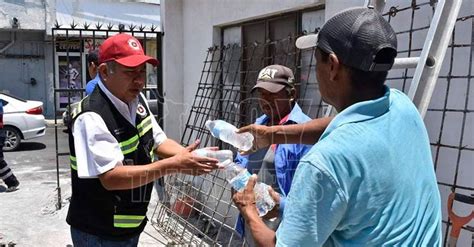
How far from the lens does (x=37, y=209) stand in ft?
19.2

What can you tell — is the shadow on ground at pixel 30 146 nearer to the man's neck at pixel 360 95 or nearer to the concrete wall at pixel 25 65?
the concrete wall at pixel 25 65

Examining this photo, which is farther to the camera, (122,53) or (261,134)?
(261,134)

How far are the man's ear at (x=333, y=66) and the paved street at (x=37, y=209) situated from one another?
3962 millimetres

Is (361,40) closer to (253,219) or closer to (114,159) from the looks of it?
(253,219)

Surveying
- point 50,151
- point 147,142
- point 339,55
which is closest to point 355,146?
point 339,55

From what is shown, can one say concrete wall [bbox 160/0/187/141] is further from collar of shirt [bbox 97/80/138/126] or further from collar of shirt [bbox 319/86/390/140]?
collar of shirt [bbox 319/86/390/140]

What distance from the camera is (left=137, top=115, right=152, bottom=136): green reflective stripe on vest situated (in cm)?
230

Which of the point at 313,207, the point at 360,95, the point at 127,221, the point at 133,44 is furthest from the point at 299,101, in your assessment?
the point at 313,207

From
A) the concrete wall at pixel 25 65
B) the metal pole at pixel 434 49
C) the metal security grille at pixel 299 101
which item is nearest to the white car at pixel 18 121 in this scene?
the metal security grille at pixel 299 101

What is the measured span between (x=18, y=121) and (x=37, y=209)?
5.11 meters

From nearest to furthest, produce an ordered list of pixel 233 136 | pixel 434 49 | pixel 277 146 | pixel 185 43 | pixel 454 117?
pixel 434 49 → pixel 454 117 → pixel 233 136 → pixel 277 146 → pixel 185 43

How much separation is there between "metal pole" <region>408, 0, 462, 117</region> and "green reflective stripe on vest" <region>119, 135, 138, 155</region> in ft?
4.32

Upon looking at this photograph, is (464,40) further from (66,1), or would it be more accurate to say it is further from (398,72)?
(66,1)

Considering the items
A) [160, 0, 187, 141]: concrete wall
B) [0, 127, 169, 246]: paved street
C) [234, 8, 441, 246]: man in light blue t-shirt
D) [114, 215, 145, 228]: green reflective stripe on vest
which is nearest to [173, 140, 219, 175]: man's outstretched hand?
[114, 215, 145, 228]: green reflective stripe on vest
